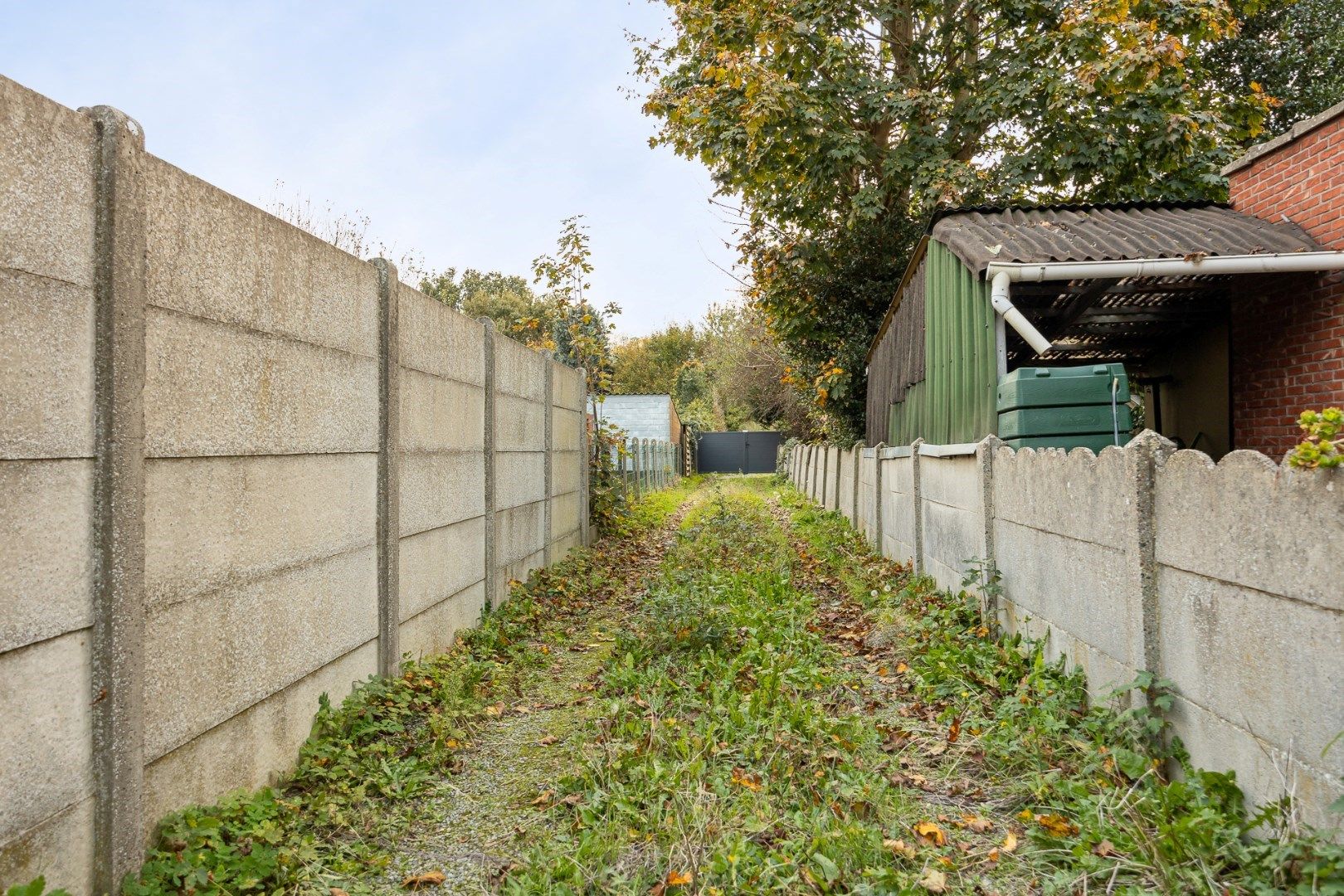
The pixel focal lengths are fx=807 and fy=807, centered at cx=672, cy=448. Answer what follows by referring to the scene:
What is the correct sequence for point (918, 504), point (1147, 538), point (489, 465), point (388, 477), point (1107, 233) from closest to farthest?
point (1147, 538) < point (388, 477) < point (489, 465) < point (1107, 233) < point (918, 504)

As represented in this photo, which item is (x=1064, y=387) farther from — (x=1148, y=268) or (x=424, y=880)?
(x=424, y=880)

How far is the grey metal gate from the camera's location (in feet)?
137

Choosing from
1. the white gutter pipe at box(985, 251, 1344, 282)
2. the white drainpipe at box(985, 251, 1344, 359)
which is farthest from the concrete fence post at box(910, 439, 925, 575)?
the white gutter pipe at box(985, 251, 1344, 282)

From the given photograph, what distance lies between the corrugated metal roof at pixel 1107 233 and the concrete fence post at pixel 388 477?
4649 mm

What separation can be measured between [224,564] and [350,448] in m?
1.19

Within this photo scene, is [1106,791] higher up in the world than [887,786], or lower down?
higher up

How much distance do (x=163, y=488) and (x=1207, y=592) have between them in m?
3.57

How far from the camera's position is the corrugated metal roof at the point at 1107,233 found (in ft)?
21.6

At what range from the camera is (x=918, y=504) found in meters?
7.92

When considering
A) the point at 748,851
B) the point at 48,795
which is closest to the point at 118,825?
the point at 48,795

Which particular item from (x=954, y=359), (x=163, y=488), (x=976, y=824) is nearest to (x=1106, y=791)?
(x=976, y=824)

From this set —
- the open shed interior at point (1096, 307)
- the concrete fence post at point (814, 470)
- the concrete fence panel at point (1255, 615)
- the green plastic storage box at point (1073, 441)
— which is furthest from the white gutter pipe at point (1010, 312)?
the concrete fence post at point (814, 470)

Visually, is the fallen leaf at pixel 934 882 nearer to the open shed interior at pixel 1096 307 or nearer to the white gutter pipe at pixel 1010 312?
the open shed interior at pixel 1096 307

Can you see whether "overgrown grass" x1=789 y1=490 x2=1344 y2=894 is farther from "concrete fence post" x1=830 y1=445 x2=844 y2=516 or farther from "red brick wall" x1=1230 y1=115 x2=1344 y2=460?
"concrete fence post" x1=830 y1=445 x2=844 y2=516
